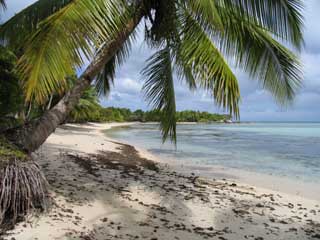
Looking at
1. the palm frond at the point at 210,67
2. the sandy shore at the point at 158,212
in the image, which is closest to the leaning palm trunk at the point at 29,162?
the sandy shore at the point at 158,212

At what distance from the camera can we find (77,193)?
18.1 ft

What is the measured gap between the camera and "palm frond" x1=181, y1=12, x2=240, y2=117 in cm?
518

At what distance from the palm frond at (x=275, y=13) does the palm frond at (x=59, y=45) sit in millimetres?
2222

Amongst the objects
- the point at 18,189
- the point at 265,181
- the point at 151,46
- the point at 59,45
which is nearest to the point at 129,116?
the point at 265,181

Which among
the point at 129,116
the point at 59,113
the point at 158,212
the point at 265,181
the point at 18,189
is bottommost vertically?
the point at 265,181

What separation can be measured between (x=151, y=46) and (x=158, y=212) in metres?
3.10

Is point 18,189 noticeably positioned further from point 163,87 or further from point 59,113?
point 163,87

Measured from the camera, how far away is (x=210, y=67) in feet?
17.1

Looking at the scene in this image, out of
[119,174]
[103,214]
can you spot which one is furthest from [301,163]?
[103,214]

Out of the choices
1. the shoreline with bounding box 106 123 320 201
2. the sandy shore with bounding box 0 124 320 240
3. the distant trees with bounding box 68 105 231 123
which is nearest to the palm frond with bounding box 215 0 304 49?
the sandy shore with bounding box 0 124 320 240

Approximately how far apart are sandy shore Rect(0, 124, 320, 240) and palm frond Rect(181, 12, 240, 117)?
164cm

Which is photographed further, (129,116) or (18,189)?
(129,116)

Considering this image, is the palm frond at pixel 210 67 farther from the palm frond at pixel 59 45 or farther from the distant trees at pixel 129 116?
the distant trees at pixel 129 116

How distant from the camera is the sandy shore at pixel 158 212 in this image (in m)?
4.12
